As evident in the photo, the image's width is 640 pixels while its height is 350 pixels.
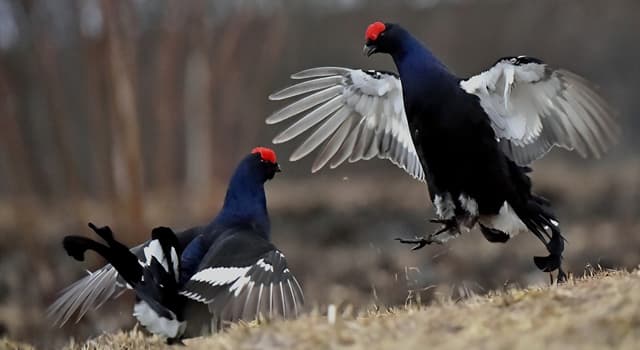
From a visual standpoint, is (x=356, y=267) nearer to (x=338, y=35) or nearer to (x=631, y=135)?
(x=631, y=135)

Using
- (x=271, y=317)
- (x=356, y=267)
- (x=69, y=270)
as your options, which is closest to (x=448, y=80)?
(x=271, y=317)

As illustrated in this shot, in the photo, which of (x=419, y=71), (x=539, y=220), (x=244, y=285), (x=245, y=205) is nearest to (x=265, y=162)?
(x=245, y=205)

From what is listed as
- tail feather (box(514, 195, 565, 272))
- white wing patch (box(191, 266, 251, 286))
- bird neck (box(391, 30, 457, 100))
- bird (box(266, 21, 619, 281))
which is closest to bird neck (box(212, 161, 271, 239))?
bird (box(266, 21, 619, 281))

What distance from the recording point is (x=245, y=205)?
14.2 feet

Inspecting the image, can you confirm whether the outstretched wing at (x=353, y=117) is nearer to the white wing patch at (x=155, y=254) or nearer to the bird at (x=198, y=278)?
the bird at (x=198, y=278)

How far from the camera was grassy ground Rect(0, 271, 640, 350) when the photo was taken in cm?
260

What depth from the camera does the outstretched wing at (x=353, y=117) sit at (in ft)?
16.0

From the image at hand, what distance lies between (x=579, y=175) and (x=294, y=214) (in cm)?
377

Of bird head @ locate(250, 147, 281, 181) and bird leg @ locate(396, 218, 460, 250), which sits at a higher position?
bird head @ locate(250, 147, 281, 181)

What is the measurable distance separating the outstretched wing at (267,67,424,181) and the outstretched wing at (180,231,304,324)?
1190 mm

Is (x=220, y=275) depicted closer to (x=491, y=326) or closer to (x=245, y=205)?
(x=245, y=205)

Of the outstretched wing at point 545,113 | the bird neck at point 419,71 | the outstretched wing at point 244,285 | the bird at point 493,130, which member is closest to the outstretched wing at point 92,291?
the outstretched wing at point 244,285

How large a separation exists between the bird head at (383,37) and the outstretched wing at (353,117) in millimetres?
269

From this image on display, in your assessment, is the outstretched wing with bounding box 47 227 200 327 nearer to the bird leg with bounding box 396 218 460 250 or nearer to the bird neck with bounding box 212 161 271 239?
the bird neck with bounding box 212 161 271 239
